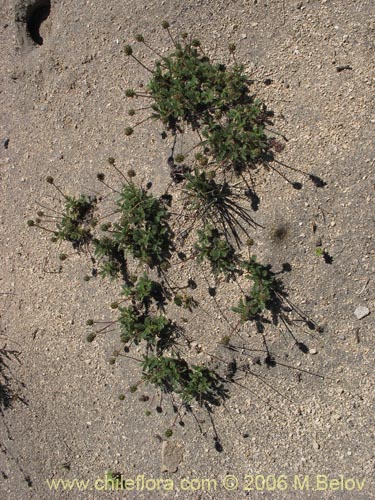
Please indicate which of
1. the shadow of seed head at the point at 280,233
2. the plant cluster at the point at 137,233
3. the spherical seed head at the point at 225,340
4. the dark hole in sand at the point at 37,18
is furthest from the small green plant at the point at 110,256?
the dark hole in sand at the point at 37,18

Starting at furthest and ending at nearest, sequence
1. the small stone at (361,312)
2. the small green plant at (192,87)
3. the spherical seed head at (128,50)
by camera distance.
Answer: the spherical seed head at (128,50) < the small green plant at (192,87) < the small stone at (361,312)

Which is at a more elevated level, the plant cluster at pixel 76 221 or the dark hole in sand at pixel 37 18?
the dark hole in sand at pixel 37 18

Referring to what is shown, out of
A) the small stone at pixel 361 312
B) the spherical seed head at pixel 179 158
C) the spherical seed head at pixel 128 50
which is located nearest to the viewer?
the small stone at pixel 361 312

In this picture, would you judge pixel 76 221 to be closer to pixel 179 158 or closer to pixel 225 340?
pixel 179 158

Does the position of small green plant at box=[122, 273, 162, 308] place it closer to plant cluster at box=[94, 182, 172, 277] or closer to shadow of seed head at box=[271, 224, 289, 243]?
plant cluster at box=[94, 182, 172, 277]

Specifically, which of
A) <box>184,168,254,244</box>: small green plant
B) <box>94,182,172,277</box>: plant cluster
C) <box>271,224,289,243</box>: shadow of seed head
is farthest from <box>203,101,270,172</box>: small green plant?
<box>94,182,172,277</box>: plant cluster

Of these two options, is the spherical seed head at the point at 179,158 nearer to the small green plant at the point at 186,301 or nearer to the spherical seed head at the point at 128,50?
the spherical seed head at the point at 128,50

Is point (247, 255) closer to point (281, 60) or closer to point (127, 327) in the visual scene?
point (127, 327)
